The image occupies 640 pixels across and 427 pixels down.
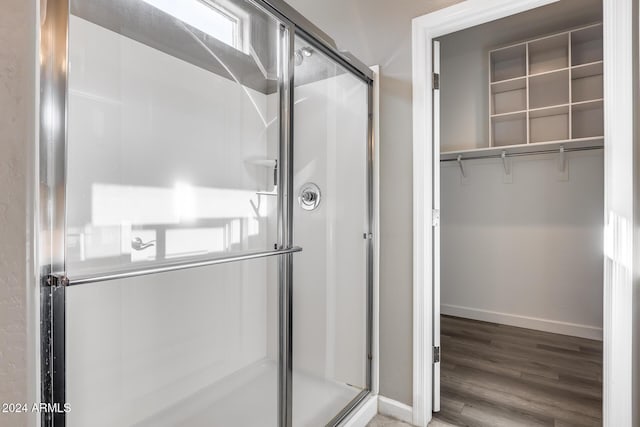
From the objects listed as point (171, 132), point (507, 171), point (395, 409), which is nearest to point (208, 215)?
point (171, 132)

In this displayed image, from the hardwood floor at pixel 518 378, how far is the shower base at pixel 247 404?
797 millimetres

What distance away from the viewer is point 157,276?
147 centimetres

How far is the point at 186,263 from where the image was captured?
1043 millimetres

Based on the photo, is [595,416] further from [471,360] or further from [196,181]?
[196,181]

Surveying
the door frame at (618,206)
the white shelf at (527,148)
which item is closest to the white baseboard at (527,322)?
the white shelf at (527,148)

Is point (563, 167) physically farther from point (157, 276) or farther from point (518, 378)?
point (157, 276)

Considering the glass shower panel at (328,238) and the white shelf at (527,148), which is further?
the white shelf at (527,148)

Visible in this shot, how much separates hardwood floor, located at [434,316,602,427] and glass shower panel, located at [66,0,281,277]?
1.56 m

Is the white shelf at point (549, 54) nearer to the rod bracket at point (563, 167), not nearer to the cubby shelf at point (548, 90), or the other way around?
the cubby shelf at point (548, 90)

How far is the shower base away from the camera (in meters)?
1.36

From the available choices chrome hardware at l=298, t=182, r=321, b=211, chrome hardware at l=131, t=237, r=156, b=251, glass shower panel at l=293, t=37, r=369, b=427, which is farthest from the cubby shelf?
chrome hardware at l=131, t=237, r=156, b=251

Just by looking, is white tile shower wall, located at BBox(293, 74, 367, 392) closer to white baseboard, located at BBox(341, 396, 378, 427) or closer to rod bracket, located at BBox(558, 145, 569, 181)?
white baseboard, located at BBox(341, 396, 378, 427)

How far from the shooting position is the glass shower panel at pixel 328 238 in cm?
147

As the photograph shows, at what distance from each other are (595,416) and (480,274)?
61.7 inches
